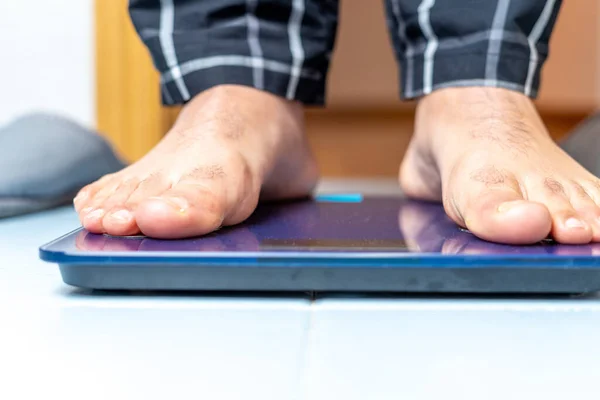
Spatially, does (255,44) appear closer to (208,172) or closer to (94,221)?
(208,172)

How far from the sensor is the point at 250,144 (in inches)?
30.2

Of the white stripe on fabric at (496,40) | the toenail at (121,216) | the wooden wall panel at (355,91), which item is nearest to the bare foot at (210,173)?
the toenail at (121,216)

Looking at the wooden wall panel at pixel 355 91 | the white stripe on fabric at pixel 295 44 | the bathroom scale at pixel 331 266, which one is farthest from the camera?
the wooden wall panel at pixel 355 91

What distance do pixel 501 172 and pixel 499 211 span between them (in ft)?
0.32

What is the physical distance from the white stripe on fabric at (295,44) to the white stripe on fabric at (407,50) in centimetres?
12

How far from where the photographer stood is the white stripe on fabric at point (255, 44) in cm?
84

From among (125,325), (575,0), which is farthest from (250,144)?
(575,0)

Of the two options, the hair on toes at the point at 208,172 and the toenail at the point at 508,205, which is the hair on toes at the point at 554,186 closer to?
the toenail at the point at 508,205

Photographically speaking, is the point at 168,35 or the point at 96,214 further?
the point at 168,35

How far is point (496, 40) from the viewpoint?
78cm

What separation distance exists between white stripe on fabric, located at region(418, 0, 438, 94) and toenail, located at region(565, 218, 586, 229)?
0.33 metres

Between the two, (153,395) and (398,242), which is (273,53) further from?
(153,395)

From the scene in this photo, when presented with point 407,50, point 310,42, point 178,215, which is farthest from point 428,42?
point 178,215

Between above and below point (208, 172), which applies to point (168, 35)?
above
